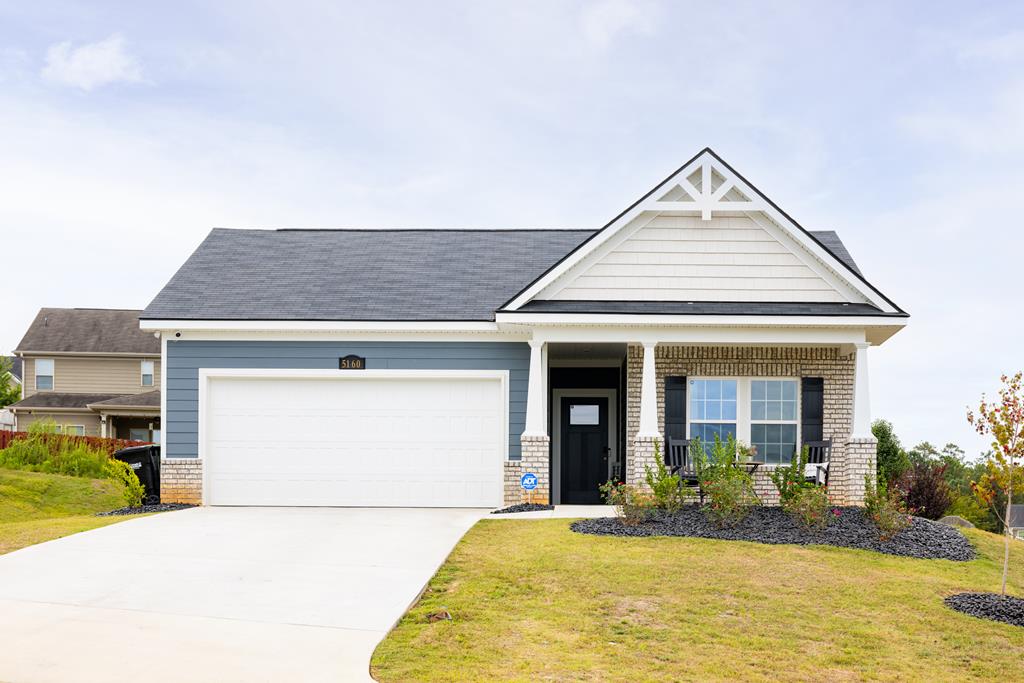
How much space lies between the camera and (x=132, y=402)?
113 ft

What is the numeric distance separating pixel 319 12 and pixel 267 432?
24.9 feet

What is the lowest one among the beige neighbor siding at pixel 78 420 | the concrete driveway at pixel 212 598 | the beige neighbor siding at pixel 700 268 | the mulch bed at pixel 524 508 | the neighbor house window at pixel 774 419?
→ the concrete driveway at pixel 212 598

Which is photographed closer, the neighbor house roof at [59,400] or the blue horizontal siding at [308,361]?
the blue horizontal siding at [308,361]

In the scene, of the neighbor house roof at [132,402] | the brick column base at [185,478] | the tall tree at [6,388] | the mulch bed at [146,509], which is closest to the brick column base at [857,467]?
the brick column base at [185,478]

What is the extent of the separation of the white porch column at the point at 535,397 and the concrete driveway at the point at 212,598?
226 cm

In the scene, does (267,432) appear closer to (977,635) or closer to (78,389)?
(977,635)

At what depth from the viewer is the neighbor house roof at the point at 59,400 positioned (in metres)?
35.8

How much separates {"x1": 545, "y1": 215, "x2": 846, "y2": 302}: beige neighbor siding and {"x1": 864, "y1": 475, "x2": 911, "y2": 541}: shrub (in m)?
3.66

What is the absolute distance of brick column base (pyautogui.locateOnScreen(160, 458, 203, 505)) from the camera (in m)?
16.9

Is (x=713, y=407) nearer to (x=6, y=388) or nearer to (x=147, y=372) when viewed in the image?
(x=147, y=372)

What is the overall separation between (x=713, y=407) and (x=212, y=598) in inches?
372

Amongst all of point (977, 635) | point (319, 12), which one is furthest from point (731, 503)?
point (319, 12)

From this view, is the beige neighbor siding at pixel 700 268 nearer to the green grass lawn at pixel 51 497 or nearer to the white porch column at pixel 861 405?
the white porch column at pixel 861 405

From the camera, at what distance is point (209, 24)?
1767 cm
